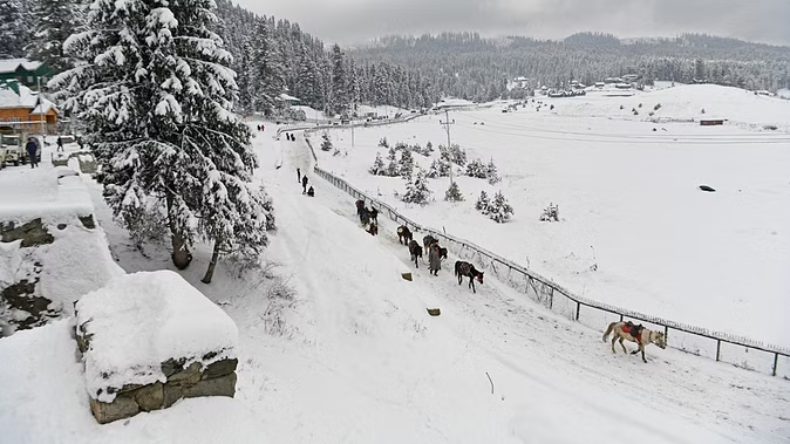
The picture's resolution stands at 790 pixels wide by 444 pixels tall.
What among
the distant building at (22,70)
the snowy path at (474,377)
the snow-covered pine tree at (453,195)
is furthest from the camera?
the distant building at (22,70)

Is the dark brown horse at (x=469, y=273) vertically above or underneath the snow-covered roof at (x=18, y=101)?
underneath

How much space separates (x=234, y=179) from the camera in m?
15.4

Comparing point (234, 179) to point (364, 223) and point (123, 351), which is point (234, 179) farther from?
point (364, 223)

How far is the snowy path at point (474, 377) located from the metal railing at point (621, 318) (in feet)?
2.43

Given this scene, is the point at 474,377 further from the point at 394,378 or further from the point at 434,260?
the point at 434,260

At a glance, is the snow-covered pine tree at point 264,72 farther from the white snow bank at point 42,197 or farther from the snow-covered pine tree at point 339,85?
the white snow bank at point 42,197

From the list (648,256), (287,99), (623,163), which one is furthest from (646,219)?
(287,99)

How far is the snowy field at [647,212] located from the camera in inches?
838

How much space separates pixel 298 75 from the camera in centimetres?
10912

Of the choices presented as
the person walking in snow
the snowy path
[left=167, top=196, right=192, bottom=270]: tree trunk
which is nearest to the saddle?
the snowy path

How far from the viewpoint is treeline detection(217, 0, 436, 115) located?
80188mm

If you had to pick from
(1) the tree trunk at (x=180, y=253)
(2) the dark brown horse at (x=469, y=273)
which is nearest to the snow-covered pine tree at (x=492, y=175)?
(2) the dark brown horse at (x=469, y=273)

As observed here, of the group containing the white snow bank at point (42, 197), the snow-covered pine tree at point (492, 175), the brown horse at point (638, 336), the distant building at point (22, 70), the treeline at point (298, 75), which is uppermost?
the treeline at point (298, 75)

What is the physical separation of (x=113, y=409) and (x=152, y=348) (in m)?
0.82
